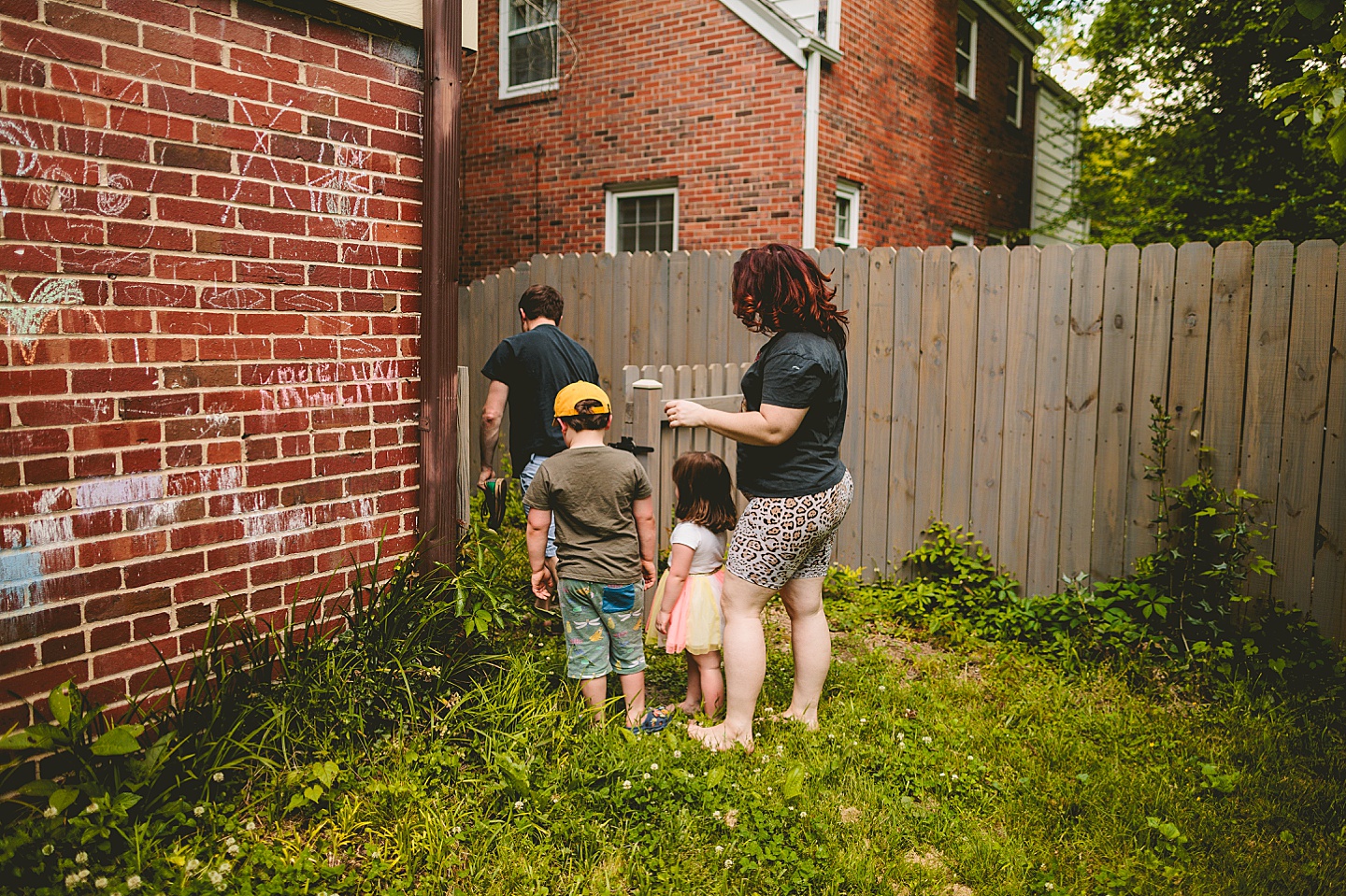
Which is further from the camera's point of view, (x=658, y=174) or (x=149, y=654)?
(x=658, y=174)

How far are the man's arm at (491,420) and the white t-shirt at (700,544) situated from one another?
148 cm

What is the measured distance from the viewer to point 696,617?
3730 mm

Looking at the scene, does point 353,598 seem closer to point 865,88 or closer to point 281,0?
point 281,0

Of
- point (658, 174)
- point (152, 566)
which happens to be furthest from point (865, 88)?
point (152, 566)

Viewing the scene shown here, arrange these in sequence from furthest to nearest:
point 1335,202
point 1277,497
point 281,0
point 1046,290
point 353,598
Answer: point 1335,202 → point 1046,290 → point 1277,497 → point 353,598 → point 281,0

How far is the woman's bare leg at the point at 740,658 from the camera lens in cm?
349

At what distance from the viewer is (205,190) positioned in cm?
305

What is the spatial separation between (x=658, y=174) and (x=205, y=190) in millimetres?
7730

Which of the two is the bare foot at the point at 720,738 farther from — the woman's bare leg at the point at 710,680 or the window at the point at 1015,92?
the window at the point at 1015,92

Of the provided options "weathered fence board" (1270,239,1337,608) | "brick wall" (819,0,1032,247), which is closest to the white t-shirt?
"weathered fence board" (1270,239,1337,608)

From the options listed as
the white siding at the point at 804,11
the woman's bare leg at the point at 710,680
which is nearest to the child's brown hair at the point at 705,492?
the woman's bare leg at the point at 710,680

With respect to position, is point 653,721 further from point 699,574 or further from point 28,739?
point 28,739

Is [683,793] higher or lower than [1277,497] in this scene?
lower

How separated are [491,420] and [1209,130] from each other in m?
9.27
